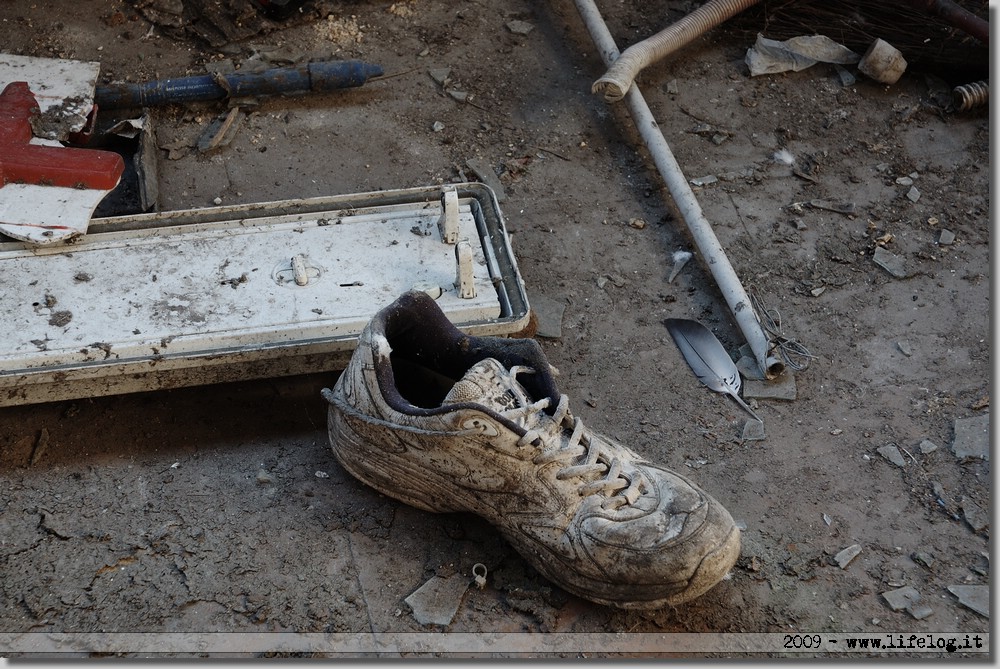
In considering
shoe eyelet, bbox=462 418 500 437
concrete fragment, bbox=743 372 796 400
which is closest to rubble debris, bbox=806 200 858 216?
concrete fragment, bbox=743 372 796 400

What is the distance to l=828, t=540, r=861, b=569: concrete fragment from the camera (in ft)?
8.02

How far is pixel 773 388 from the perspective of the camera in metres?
2.91

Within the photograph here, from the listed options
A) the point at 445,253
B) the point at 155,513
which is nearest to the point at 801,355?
the point at 445,253

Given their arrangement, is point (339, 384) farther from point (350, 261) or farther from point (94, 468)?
point (94, 468)

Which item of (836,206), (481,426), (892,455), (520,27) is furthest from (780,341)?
(520,27)

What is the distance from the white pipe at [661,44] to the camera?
3.69 metres

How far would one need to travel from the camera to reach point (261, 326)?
8.79ft

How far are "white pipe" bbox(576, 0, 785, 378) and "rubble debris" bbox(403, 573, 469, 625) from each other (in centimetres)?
115

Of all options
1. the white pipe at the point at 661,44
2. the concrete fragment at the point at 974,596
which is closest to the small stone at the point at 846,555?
the concrete fragment at the point at 974,596

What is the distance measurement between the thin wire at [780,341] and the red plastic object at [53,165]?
2.06 m

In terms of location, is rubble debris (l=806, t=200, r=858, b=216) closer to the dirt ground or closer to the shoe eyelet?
the dirt ground

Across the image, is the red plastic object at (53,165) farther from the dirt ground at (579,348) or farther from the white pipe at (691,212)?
the white pipe at (691,212)

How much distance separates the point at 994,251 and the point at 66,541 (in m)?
2.97

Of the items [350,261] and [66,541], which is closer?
[66,541]
